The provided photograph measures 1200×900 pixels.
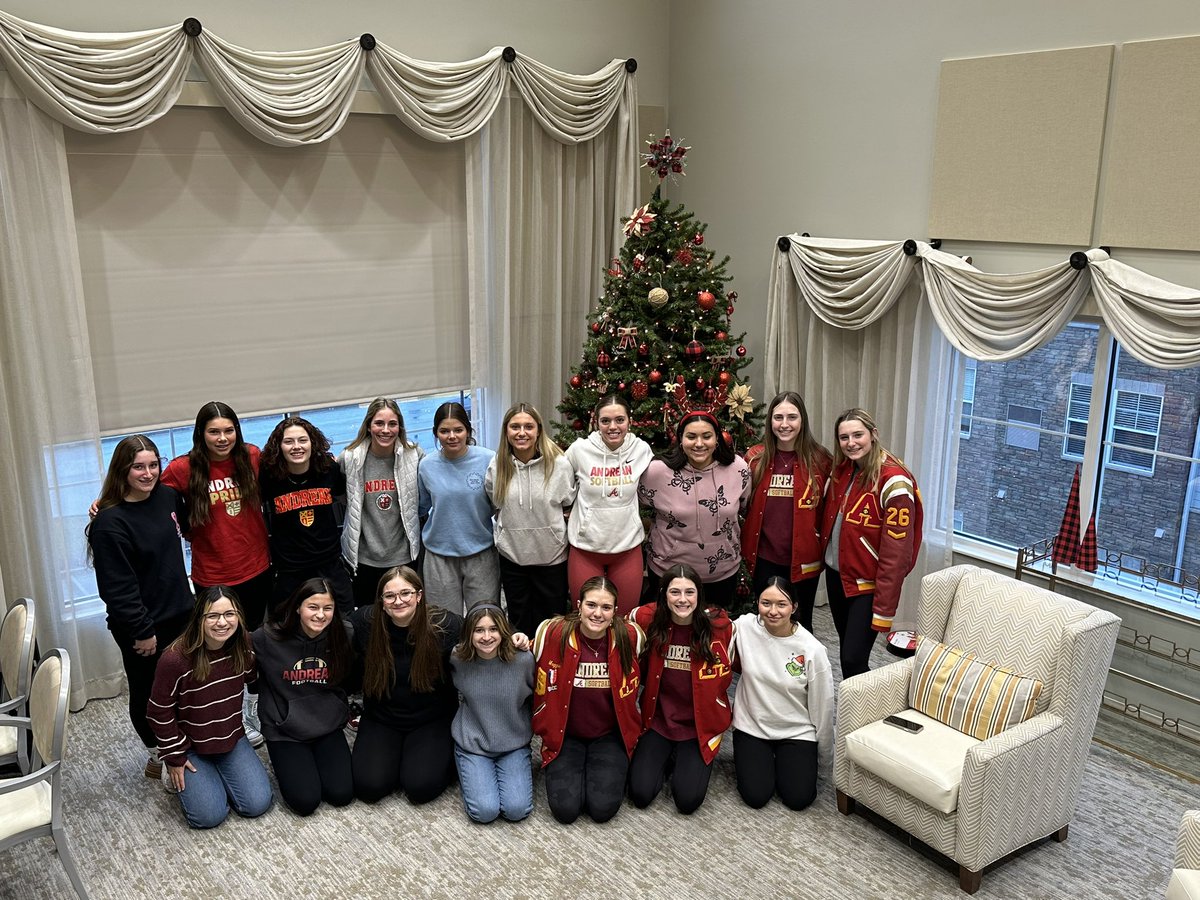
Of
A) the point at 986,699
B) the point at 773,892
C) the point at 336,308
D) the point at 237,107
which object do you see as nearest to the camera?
the point at 773,892

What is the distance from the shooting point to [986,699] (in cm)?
410

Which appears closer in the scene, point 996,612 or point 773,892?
point 773,892

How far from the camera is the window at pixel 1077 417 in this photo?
17.0 ft

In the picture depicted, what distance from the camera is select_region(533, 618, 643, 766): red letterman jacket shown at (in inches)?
168

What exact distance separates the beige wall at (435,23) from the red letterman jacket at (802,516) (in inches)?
114

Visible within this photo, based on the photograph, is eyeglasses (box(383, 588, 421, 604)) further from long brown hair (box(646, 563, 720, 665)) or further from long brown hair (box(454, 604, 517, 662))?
long brown hair (box(646, 563, 720, 665))

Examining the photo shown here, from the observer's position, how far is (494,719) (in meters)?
4.30

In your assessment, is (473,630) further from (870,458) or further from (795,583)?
(870,458)

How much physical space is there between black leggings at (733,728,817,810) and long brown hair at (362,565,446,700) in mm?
1324

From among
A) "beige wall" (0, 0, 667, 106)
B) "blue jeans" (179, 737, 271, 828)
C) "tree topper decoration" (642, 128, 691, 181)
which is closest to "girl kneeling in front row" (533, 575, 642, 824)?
"blue jeans" (179, 737, 271, 828)

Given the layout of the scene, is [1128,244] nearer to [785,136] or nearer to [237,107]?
[785,136]

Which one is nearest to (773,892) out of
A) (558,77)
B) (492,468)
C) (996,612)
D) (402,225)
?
(996,612)

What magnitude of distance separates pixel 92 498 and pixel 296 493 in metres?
1.25

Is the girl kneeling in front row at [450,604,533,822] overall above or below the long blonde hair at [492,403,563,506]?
below
